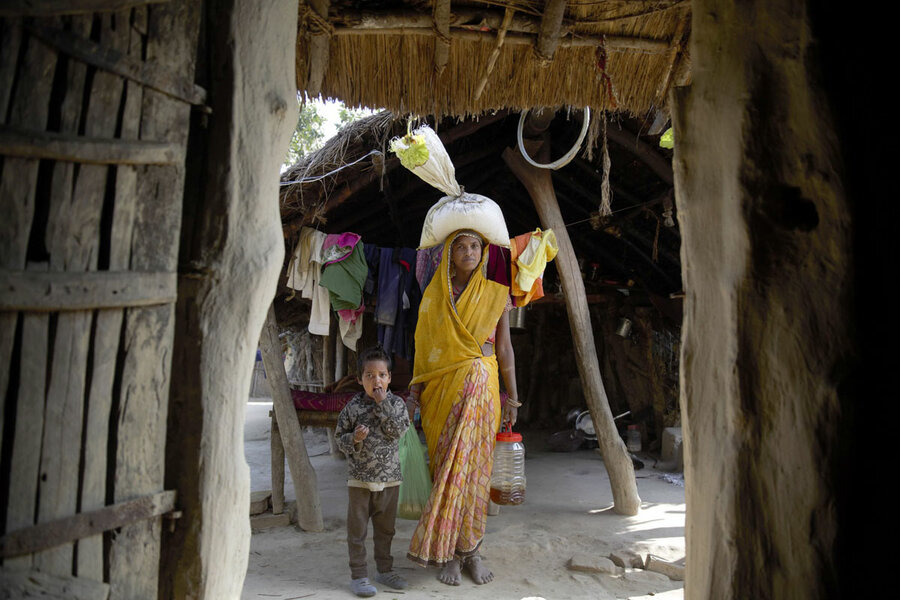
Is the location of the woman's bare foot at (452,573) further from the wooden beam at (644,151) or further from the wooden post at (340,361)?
the wooden post at (340,361)

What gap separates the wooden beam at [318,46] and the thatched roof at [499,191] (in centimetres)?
221

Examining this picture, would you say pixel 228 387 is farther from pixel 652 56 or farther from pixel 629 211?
pixel 629 211

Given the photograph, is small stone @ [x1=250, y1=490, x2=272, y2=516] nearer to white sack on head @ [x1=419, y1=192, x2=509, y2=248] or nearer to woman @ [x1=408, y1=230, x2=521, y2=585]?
woman @ [x1=408, y1=230, x2=521, y2=585]

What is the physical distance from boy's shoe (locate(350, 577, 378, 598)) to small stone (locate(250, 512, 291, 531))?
172 cm

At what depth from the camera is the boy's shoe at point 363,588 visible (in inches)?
131

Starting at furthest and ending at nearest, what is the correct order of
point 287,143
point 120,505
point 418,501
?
point 418,501
point 287,143
point 120,505

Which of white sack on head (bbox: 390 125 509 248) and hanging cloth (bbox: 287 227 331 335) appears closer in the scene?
white sack on head (bbox: 390 125 509 248)

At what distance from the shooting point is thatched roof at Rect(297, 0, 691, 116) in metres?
2.48

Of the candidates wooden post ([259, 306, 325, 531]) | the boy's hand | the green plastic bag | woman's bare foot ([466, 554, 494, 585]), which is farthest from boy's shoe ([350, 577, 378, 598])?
wooden post ([259, 306, 325, 531])

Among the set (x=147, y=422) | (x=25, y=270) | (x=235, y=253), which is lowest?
(x=147, y=422)

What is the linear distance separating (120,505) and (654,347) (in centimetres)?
723

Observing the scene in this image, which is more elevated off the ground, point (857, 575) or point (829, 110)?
point (829, 110)

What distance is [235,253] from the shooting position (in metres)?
1.72

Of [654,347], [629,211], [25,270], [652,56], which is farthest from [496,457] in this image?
[654,347]
